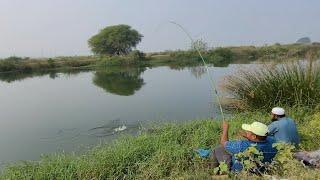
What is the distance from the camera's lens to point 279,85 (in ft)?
27.7

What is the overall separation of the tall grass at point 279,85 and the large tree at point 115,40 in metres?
45.2

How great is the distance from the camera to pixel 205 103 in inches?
523

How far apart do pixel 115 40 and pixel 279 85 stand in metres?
46.1

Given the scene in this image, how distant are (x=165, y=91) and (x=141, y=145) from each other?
1166cm

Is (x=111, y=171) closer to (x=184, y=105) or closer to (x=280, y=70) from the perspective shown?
(x=280, y=70)

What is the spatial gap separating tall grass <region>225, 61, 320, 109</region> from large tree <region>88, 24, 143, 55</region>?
45.2 metres

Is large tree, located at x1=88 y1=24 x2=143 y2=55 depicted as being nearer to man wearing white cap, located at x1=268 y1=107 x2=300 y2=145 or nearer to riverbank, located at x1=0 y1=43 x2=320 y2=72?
riverbank, located at x1=0 y1=43 x2=320 y2=72

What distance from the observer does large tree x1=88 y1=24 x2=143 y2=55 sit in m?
53.5

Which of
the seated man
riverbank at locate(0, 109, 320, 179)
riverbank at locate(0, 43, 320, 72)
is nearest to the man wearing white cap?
riverbank at locate(0, 109, 320, 179)

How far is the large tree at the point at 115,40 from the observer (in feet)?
176

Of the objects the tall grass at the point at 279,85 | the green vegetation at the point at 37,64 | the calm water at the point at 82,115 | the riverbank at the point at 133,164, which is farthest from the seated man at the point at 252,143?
the green vegetation at the point at 37,64

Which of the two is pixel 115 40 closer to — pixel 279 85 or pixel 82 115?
pixel 82 115

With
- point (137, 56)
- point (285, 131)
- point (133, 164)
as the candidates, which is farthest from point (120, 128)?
point (137, 56)

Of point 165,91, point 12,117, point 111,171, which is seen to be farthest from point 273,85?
point 165,91
